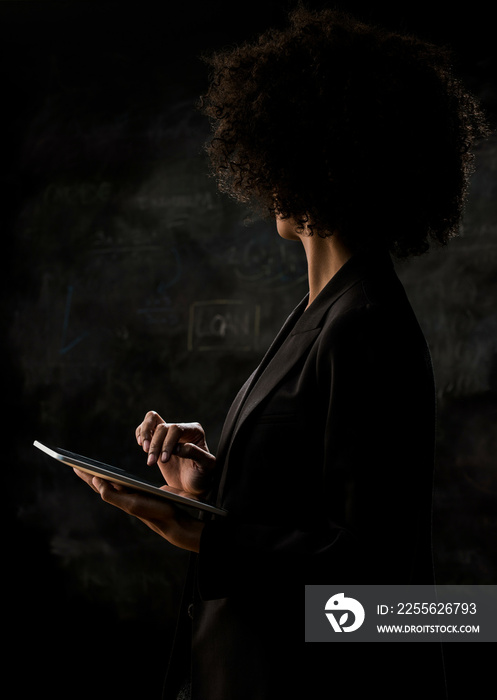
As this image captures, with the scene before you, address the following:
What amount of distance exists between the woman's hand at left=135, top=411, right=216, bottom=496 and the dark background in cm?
165

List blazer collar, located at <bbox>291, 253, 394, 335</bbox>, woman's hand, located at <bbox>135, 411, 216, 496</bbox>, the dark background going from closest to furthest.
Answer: blazer collar, located at <bbox>291, 253, 394, 335</bbox> → woman's hand, located at <bbox>135, 411, 216, 496</bbox> → the dark background

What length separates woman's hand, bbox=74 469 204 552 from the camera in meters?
0.80

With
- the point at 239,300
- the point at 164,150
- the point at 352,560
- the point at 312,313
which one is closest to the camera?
the point at 352,560

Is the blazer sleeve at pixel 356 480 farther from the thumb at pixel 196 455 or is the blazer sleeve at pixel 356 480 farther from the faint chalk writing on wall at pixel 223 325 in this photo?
the faint chalk writing on wall at pixel 223 325

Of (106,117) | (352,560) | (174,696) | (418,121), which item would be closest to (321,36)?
(418,121)

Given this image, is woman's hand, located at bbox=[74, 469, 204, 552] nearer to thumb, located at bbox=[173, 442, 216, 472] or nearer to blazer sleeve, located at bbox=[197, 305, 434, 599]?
blazer sleeve, located at bbox=[197, 305, 434, 599]

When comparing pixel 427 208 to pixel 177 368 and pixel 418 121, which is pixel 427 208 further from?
pixel 177 368

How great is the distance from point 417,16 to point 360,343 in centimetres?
231

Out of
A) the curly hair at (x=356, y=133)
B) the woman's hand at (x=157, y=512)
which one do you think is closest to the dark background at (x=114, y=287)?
the curly hair at (x=356, y=133)

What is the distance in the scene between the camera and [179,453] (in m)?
1.00

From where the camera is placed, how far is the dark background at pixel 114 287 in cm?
281

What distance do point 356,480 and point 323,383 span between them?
140mm

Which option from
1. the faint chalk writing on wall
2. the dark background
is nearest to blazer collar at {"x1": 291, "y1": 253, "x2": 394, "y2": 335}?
the dark background

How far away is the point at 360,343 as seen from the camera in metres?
0.75
